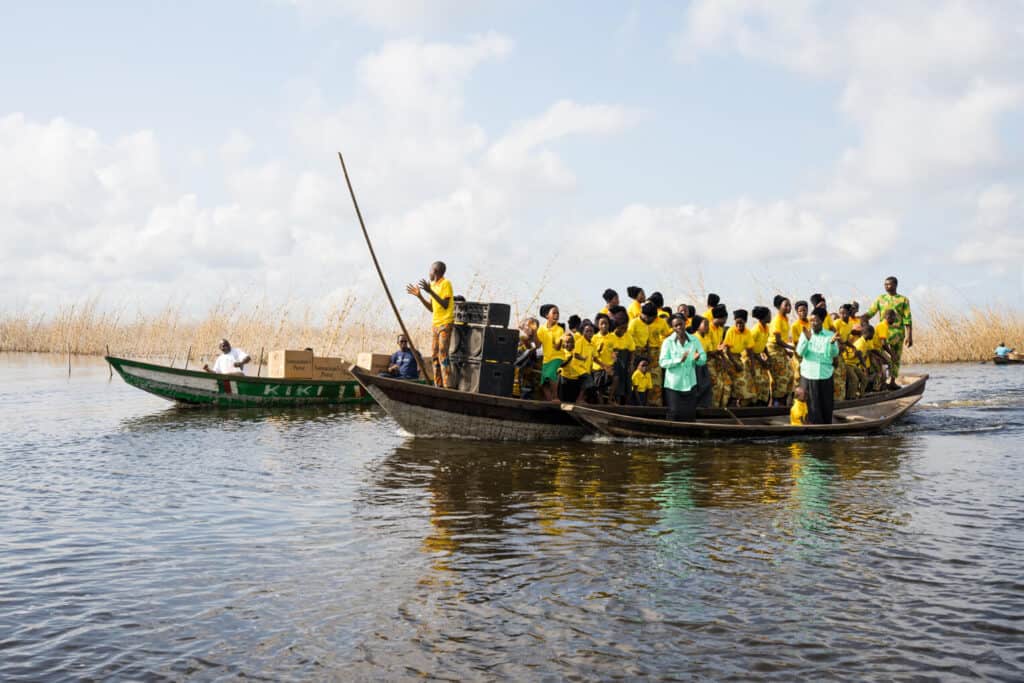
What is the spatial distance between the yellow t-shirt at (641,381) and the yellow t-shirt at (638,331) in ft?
1.59

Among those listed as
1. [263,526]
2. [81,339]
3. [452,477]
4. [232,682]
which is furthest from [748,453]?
[81,339]

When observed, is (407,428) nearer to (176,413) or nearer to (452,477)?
(452,477)

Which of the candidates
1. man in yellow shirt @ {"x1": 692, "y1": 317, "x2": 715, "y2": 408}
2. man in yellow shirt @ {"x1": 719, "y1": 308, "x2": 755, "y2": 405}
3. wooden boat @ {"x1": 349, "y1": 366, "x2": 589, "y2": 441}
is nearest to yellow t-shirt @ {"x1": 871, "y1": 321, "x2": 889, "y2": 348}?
man in yellow shirt @ {"x1": 719, "y1": 308, "x2": 755, "y2": 405}

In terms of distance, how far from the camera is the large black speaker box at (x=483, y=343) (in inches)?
507

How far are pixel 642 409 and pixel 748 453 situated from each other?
→ 77.5 inches

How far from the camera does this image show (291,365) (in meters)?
19.7

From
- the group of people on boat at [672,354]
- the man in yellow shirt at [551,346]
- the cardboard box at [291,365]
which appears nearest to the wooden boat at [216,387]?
the cardboard box at [291,365]

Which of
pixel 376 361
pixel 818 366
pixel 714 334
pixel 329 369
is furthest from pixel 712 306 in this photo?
pixel 329 369

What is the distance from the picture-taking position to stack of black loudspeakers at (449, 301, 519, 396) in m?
12.8

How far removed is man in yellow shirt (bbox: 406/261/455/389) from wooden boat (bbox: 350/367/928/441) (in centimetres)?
52

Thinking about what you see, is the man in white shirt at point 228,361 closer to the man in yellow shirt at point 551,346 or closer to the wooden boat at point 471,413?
the wooden boat at point 471,413

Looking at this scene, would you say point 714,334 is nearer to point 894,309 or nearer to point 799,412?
point 799,412

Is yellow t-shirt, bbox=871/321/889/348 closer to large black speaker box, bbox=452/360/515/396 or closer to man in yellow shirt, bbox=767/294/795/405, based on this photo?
man in yellow shirt, bbox=767/294/795/405

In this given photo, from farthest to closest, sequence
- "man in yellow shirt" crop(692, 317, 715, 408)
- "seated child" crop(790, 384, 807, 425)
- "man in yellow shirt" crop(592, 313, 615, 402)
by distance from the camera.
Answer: "man in yellow shirt" crop(592, 313, 615, 402) → "man in yellow shirt" crop(692, 317, 715, 408) → "seated child" crop(790, 384, 807, 425)
